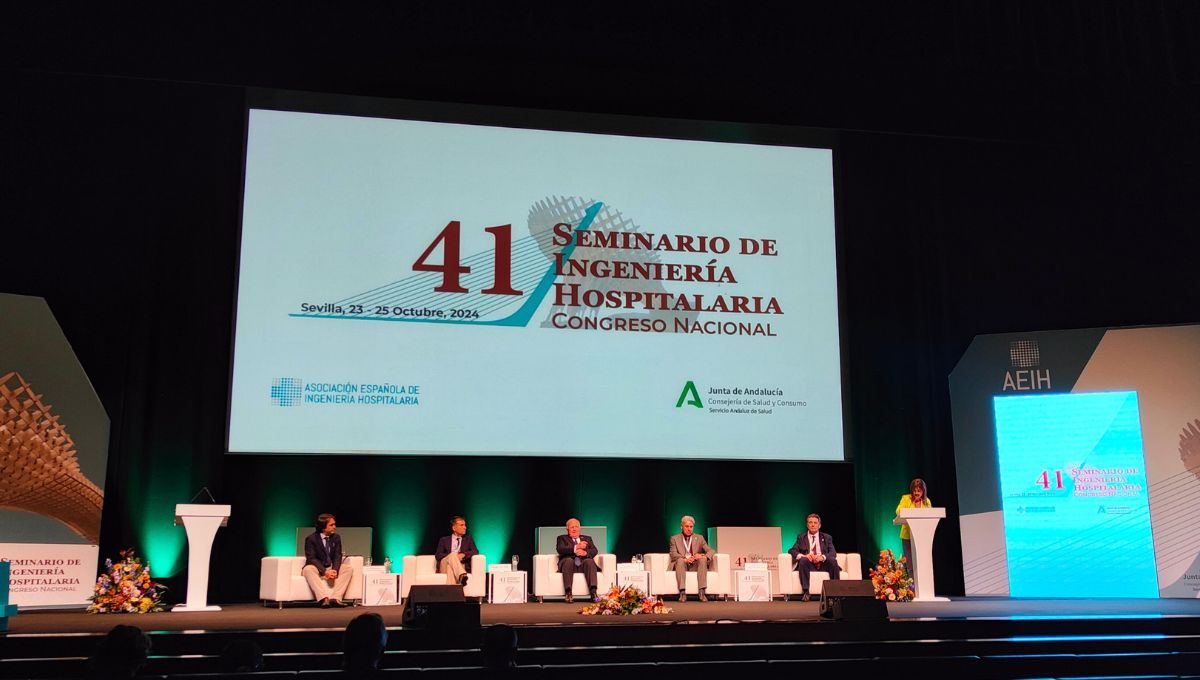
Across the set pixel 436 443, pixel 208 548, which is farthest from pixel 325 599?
pixel 436 443

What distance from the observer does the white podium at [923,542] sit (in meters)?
7.64

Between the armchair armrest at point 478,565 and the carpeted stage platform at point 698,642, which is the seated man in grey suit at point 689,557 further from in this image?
the armchair armrest at point 478,565

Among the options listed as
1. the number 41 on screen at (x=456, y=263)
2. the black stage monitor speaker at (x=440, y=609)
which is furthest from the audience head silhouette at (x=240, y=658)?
the number 41 on screen at (x=456, y=263)

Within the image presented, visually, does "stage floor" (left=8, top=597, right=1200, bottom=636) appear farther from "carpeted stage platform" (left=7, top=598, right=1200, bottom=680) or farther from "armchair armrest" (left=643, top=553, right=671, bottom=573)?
"armchair armrest" (left=643, top=553, right=671, bottom=573)

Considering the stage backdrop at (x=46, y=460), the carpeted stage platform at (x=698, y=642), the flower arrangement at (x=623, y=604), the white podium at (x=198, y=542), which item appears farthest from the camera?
the stage backdrop at (x=46, y=460)

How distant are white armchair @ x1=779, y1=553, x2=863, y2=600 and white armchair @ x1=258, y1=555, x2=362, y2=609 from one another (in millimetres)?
3281

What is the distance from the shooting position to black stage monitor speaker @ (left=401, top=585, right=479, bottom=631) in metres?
4.77

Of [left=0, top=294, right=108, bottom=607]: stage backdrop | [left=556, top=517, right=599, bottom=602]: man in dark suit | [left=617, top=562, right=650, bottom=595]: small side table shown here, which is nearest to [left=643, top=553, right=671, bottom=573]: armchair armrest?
[left=617, top=562, right=650, bottom=595]: small side table

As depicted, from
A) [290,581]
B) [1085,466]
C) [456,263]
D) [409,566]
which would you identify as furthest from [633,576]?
[1085,466]

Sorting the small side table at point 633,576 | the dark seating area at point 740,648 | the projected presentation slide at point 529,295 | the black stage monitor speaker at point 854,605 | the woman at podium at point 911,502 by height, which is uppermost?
the projected presentation slide at point 529,295

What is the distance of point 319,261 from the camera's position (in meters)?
7.80

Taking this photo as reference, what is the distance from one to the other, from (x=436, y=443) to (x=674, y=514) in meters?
2.12

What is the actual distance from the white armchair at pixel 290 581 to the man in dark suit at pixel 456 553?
0.61m

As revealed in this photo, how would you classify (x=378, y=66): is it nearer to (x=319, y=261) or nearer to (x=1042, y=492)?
(x=319, y=261)
